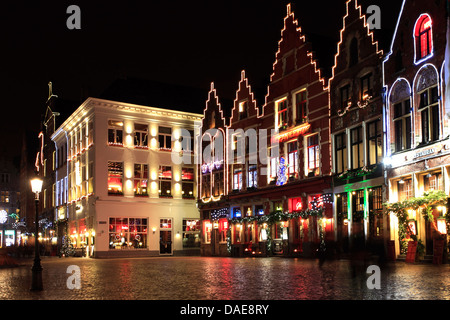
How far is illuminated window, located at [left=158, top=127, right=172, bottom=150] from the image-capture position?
4922 centimetres

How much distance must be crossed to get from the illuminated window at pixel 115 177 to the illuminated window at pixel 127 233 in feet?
7.95

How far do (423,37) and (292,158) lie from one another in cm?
1238

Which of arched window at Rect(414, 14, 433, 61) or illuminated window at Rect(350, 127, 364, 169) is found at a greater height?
arched window at Rect(414, 14, 433, 61)

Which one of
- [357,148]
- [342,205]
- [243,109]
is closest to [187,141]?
[243,109]

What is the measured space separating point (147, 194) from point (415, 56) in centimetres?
2787

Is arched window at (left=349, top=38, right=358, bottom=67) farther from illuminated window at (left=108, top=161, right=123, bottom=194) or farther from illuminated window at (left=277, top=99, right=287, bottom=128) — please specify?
illuminated window at (left=108, top=161, right=123, bottom=194)

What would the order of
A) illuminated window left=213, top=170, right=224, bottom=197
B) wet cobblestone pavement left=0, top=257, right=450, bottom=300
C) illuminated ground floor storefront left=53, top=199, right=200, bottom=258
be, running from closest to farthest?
wet cobblestone pavement left=0, top=257, right=450, bottom=300, illuminated window left=213, top=170, right=224, bottom=197, illuminated ground floor storefront left=53, top=199, right=200, bottom=258

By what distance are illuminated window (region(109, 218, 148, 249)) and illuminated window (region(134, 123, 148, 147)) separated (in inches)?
251

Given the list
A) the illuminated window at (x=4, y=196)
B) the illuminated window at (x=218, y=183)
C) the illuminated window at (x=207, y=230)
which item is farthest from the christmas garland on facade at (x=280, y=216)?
the illuminated window at (x=4, y=196)

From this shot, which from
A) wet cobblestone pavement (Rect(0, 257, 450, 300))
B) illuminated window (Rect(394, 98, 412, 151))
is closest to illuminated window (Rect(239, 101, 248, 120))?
illuminated window (Rect(394, 98, 412, 151))

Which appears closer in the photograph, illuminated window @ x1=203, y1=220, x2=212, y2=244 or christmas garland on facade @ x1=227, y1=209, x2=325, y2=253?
christmas garland on facade @ x1=227, y1=209, x2=325, y2=253

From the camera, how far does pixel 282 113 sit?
122ft

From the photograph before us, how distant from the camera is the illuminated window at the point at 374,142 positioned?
28.5 m
